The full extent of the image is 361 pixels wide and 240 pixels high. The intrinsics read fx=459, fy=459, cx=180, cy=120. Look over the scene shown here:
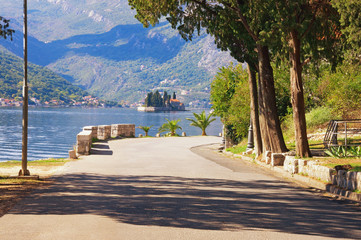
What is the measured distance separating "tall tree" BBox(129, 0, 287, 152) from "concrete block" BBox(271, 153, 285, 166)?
3.45 ft

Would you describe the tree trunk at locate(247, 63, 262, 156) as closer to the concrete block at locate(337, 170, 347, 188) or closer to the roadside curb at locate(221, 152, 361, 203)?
the roadside curb at locate(221, 152, 361, 203)

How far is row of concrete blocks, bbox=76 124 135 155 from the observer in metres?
22.5

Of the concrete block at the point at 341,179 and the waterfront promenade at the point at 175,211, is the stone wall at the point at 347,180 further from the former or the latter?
the waterfront promenade at the point at 175,211

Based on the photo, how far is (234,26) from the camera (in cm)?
1958

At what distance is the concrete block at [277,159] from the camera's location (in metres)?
17.3

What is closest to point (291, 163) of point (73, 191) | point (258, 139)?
point (258, 139)

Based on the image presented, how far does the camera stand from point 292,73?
55.0 feet

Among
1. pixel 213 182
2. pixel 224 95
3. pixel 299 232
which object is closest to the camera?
pixel 299 232

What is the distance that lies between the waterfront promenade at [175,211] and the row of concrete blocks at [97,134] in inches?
316

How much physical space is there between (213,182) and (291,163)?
11.2 ft

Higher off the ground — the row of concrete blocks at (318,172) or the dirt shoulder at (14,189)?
the row of concrete blocks at (318,172)

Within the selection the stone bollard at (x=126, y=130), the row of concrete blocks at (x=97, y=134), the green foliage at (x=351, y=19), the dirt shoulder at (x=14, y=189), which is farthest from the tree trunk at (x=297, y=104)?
the stone bollard at (x=126, y=130)

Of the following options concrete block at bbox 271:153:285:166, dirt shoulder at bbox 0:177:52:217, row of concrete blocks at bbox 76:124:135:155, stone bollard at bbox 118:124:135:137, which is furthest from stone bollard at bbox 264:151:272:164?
stone bollard at bbox 118:124:135:137

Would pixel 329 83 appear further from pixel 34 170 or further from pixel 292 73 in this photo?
pixel 34 170
